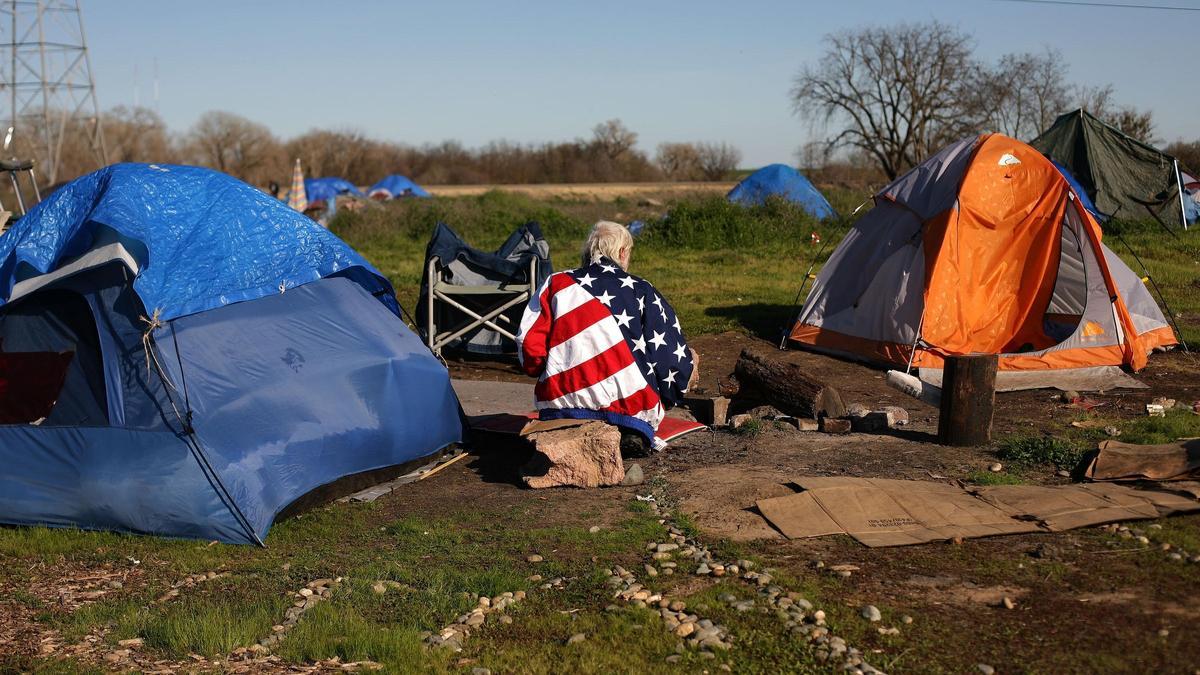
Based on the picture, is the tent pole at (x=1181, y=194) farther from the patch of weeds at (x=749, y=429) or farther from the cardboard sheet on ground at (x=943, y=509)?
the cardboard sheet on ground at (x=943, y=509)

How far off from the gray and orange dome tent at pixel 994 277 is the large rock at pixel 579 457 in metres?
4.27

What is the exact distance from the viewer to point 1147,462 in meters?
5.92

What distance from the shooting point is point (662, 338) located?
681 cm

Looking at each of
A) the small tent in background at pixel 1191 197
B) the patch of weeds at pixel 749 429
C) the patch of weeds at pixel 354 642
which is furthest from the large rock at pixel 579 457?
the small tent in background at pixel 1191 197

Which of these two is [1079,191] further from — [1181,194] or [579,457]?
[579,457]

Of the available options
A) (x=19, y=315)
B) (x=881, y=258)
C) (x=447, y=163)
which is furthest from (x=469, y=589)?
(x=447, y=163)

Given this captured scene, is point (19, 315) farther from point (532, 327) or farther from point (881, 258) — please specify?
point (881, 258)

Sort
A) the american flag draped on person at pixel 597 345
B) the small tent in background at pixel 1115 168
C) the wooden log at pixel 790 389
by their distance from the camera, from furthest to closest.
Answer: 1. the small tent in background at pixel 1115 168
2. the wooden log at pixel 790 389
3. the american flag draped on person at pixel 597 345

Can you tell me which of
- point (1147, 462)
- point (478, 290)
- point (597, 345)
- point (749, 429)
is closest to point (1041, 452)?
point (1147, 462)

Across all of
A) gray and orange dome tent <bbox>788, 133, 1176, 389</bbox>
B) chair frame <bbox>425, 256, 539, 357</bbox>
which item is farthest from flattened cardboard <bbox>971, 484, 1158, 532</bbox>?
chair frame <bbox>425, 256, 539, 357</bbox>

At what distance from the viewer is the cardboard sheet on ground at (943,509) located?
5164 millimetres

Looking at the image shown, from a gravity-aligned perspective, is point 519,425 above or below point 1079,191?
below

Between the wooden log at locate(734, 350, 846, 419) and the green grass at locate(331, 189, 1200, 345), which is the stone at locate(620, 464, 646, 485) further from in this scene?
the green grass at locate(331, 189, 1200, 345)

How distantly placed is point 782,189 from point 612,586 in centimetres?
2092
